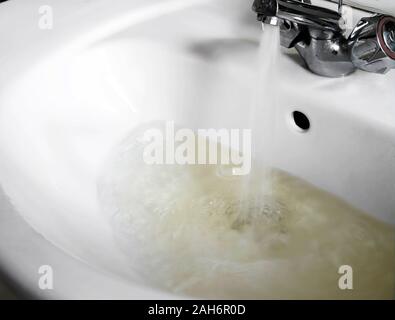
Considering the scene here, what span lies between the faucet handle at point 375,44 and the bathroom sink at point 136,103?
0.04 metres

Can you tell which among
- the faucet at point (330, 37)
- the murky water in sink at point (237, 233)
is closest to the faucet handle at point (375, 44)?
the faucet at point (330, 37)

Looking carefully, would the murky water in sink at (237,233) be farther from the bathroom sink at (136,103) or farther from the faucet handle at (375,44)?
the faucet handle at (375,44)

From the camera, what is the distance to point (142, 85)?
28.8 inches

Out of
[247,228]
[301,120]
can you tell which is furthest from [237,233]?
[301,120]

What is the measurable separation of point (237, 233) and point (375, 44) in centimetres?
26

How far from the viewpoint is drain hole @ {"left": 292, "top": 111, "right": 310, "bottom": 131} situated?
0.64m

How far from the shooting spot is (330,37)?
60 centimetres

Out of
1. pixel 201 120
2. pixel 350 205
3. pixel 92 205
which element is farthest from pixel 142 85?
pixel 350 205

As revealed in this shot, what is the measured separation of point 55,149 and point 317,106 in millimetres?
306

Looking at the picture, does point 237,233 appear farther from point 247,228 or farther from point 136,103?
point 136,103

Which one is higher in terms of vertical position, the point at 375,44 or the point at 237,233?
the point at 375,44

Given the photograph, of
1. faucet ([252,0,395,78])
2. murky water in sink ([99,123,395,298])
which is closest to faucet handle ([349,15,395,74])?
faucet ([252,0,395,78])
